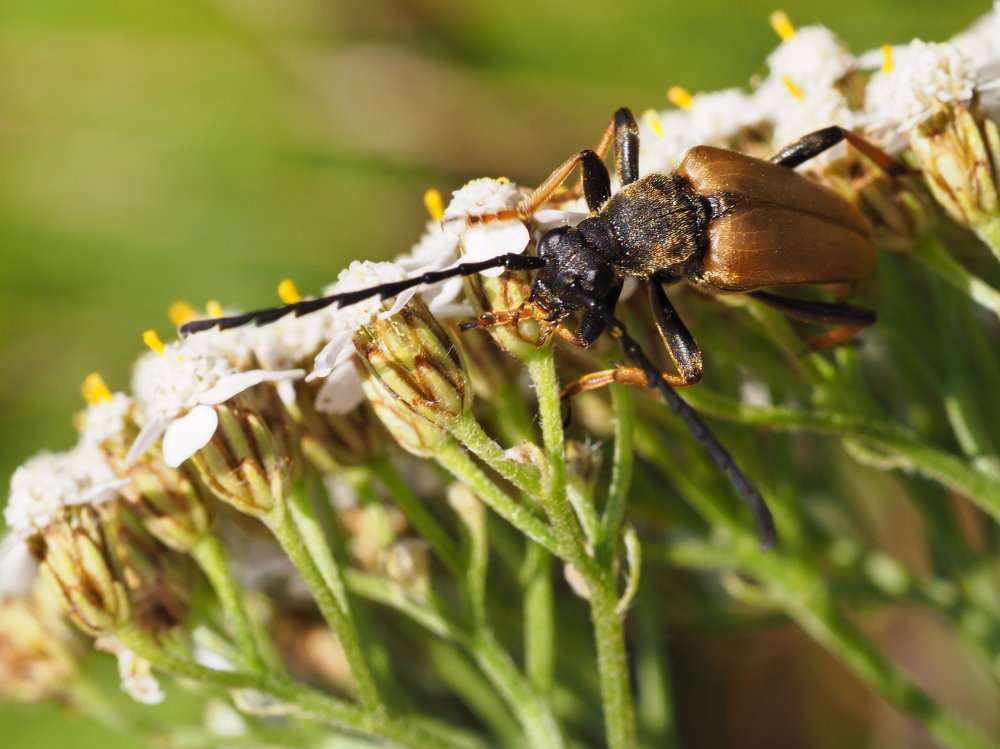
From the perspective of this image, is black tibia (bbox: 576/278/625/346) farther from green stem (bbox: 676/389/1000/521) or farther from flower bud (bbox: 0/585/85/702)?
flower bud (bbox: 0/585/85/702)

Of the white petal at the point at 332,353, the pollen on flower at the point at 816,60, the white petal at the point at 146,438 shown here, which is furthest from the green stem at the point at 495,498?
the pollen on flower at the point at 816,60

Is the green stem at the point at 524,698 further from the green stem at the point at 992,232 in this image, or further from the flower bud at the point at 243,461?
the green stem at the point at 992,232

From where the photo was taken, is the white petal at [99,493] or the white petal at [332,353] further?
the white petal at [99,493]

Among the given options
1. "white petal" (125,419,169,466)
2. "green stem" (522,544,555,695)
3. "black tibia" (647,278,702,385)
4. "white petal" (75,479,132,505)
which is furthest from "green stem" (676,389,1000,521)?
"white petal" (75,479,132,505)

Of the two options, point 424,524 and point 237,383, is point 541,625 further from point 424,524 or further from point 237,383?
point 237,383

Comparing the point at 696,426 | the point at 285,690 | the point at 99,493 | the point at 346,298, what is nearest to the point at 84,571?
the point at 99,493
